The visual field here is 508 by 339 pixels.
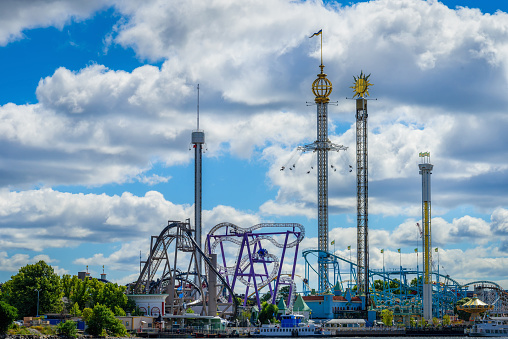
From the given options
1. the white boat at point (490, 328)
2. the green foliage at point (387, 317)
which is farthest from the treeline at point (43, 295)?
the white boat at point (490, 328)

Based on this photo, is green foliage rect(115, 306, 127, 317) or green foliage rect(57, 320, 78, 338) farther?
green foliage rect(115, 306, 127, 317)

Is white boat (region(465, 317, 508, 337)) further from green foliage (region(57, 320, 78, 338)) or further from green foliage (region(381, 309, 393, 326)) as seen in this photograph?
green foliage (region(57, 320, 78, 338))

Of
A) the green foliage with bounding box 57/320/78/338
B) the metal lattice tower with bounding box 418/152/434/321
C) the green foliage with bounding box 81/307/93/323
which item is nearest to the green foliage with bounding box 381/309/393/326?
the metal lattice tower with bounding box 418/152/434/321

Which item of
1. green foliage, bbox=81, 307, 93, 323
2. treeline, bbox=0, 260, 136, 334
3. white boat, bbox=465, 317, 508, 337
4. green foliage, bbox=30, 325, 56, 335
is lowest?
white boat, bbox=465, 317, 508, 337

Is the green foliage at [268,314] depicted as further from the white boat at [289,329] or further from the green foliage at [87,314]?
the green foliage at [87,314]

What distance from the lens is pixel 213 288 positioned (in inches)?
6988

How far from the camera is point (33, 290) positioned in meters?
164

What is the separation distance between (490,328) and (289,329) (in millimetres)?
44806

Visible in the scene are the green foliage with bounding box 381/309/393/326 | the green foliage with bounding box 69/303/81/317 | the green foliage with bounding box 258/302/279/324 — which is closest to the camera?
the green foliage with bounding box 69/303/81/317

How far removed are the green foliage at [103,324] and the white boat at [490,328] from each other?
7743 cm

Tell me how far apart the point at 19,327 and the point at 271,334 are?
5310 centimetres

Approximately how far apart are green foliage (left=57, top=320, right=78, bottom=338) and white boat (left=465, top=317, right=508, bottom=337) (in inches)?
3433

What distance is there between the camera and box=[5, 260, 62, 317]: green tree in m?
164

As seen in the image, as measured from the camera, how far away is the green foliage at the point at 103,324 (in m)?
144
